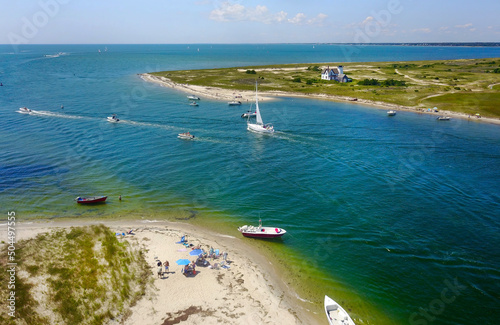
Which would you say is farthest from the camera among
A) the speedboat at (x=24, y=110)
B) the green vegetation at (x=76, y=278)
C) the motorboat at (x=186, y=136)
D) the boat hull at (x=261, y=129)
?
the speedboat at (x=24, y=110)

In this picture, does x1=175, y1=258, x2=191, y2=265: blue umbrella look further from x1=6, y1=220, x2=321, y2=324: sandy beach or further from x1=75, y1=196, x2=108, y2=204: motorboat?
x1=75, y1=196, x2=108, y2=204: motorboat

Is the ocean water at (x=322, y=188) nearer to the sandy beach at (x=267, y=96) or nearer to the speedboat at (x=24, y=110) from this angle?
the speedboat at (x=24, y=110)

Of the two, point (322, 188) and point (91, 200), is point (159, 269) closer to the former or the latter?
point (91, 200)

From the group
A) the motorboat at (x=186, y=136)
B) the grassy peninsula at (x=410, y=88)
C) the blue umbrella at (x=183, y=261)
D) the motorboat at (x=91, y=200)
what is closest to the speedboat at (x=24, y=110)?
the motorboat at (x=186, y=136)

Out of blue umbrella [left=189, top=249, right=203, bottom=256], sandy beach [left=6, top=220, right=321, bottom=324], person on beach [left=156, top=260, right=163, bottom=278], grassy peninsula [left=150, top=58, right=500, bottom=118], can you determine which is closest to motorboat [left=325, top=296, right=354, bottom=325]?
sandy beach [left=6, top=220, right=321, bottom=324]

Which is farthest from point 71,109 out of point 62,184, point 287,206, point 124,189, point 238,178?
point 287,206

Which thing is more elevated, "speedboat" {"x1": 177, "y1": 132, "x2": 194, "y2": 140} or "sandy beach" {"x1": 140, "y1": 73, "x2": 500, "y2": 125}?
"sandy beach" {"x1": 140, "y1": 73, "x2": 500, "y2": 125}

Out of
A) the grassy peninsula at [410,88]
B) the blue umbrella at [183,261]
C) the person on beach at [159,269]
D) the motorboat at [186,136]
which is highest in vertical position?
the grassy peninsula at [410,88]

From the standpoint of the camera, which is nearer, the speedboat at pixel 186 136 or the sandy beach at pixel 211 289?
the sandy beach at pixel 211 289
